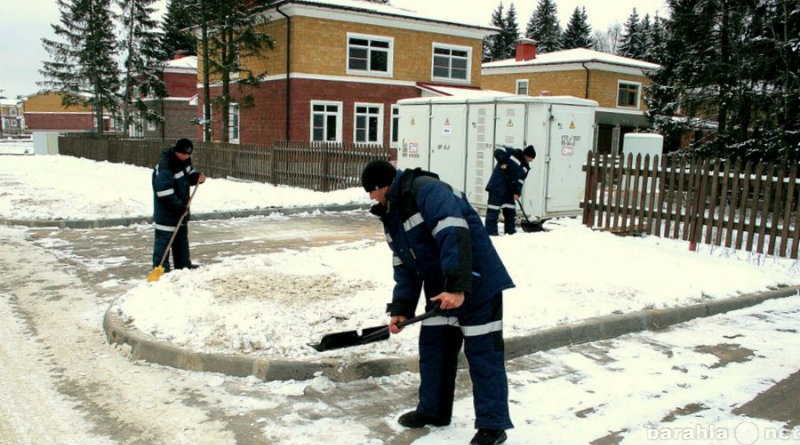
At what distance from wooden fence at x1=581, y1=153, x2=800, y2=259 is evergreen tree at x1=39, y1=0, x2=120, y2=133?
3896 centimetres

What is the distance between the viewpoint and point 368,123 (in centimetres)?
2908

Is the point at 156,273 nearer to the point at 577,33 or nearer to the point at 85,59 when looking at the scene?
the point at 85,59

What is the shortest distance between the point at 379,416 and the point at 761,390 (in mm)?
2916

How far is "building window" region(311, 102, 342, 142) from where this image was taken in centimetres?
2795

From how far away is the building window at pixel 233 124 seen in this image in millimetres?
31484

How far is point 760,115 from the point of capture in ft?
65.5

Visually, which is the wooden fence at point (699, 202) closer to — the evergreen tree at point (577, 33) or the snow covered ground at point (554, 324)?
the snow covered ground at point (554, 324)

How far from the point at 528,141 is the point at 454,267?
995cm

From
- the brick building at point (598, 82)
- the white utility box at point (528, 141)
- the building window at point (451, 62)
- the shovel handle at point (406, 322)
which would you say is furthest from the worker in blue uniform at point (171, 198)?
the brick building at point (598, 82)

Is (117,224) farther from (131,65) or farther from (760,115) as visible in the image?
(131,65)

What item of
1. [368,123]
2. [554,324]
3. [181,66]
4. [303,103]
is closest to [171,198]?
[554,324]

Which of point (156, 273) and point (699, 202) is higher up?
point (699, 202)

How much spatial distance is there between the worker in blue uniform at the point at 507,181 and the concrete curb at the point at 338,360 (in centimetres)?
433

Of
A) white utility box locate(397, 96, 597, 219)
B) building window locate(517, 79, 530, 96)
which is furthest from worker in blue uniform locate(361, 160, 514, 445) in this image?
building window locate(517, 79, 530, 96)
